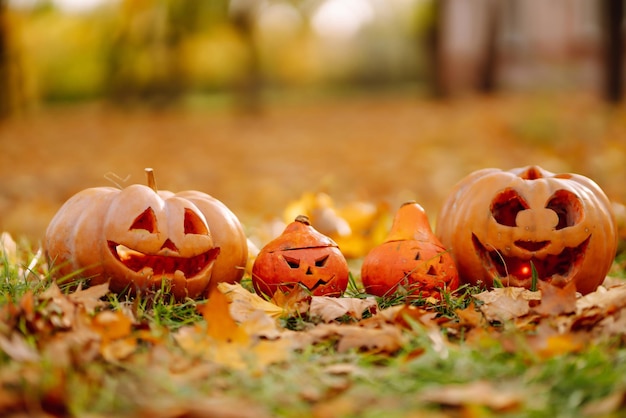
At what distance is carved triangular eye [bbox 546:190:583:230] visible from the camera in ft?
8.73

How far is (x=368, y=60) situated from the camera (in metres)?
21.3

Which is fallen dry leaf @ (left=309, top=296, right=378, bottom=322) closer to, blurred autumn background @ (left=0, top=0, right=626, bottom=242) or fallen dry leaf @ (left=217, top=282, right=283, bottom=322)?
fallen dry leaf @ (left=217, top=282, right=283, bottom=322)

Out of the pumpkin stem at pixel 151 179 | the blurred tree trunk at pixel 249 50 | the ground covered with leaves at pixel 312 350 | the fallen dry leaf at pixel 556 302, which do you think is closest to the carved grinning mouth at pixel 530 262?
the ground covered with leaves at pixel 312 350

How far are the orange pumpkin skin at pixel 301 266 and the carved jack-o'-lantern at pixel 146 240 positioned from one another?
0.14m

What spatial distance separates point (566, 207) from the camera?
9.00ft

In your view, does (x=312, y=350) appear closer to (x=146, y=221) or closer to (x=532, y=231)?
(x=146, y=221)

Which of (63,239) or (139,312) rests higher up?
(63,239)

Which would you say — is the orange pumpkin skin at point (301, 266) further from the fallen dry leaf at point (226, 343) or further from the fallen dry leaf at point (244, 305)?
the fallen dry leaf at point (226, 343)

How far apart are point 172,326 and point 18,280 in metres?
0.76

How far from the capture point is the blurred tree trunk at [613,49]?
898cm

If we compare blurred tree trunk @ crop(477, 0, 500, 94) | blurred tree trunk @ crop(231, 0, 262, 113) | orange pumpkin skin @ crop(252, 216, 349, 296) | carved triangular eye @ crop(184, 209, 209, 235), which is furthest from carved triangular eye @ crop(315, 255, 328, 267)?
blurred tree trunk @ crop(477, 0, 500, 94)

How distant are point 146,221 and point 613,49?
822cm

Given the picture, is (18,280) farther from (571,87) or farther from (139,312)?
(571,87)

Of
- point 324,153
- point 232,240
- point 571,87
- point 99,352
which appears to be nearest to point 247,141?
point 324,153
